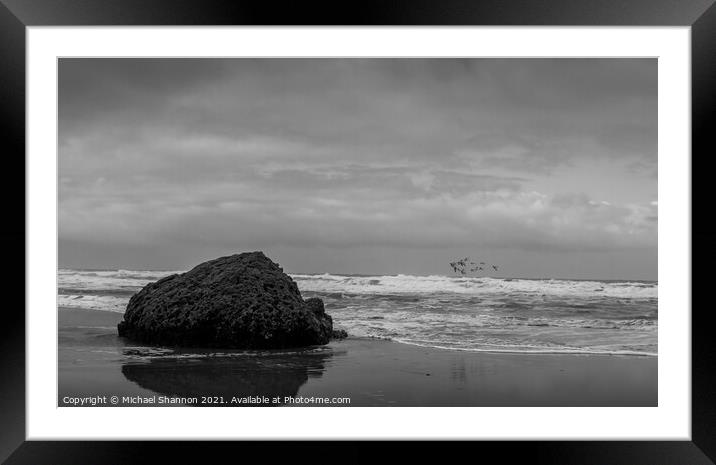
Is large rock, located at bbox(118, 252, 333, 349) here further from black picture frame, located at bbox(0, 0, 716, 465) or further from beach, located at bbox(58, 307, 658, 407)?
black picture frame, located at bbox(0, 0, 716, 465)

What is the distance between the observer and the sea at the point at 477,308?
6.09 meters

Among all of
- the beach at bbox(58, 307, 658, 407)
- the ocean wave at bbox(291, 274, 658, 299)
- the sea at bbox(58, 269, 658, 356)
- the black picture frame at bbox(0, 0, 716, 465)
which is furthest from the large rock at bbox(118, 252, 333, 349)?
the ocean wave at bbox(291, 274, 658, 299)

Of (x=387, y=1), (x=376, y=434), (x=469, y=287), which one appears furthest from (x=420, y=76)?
(x=469, y=287)

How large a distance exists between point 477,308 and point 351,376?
4.22 metres

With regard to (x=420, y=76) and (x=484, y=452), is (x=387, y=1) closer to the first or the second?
(x=420, y=76)

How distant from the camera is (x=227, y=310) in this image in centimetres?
512

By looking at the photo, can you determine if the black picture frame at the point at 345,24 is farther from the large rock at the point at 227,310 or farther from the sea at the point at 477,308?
the sea at the point at 477,308

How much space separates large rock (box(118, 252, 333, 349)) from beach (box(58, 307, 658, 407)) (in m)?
0.13

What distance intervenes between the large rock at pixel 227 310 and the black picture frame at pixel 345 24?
5.32 feet

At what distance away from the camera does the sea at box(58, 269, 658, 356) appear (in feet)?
20.0

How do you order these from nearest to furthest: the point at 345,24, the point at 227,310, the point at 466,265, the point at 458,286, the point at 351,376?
the point at 345,24 → the point at 351,376 → the point at 227,310 → the point at 466,265 → the point at 458,286

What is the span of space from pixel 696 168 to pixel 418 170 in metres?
2.67

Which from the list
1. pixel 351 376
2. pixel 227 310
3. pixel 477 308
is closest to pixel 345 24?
pixel 351 376

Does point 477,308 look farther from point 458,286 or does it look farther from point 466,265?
point 466,265
